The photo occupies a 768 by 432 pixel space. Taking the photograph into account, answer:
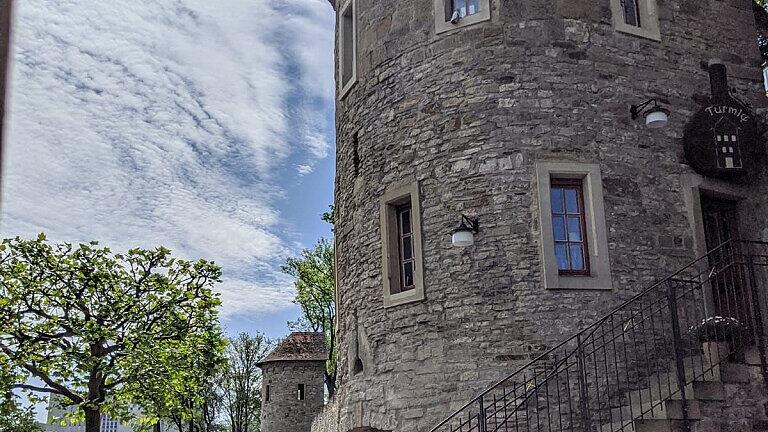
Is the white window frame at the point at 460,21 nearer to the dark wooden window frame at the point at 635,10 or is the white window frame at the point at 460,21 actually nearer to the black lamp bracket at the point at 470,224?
the dark wooden window frame at the point at 635,10

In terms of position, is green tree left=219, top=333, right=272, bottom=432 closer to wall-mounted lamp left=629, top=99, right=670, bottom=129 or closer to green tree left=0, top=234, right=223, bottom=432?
green tree left=0, top=234, right=223, bottom=432

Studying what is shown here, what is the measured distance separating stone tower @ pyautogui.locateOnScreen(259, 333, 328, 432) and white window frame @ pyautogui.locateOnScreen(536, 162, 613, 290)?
22102 mm

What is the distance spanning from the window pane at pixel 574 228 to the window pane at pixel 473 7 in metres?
3.09

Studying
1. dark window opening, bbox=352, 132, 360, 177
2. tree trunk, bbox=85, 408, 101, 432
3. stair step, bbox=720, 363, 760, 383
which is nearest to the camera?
stair step, bbox=720, 363, 760, 383

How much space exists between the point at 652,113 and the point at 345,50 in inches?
205

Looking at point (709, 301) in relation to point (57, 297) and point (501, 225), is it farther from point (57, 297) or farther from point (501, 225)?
point (57, 297)

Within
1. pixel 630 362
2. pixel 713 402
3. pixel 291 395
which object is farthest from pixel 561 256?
pixel 291 395

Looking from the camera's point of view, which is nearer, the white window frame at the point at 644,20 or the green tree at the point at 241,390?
the white window frame at the point at 644,20

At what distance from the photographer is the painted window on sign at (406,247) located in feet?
36.8

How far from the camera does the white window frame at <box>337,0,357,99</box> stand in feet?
41.6

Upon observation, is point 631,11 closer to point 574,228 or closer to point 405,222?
point 574,228

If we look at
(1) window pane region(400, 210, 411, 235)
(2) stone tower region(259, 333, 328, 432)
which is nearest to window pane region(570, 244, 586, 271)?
(1) window pane region(400, 210, 411, 235)

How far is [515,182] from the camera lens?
10.5m

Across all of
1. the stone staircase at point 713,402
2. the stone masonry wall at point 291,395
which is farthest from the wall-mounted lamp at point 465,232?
the stone masonry wall at point 291,395
